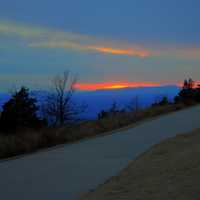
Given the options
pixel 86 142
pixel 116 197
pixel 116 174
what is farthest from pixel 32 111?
pixel 116 197

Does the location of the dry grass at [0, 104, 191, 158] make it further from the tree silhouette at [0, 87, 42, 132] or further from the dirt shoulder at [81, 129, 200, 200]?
the tree silhouette at [0, 87, 42, 132]

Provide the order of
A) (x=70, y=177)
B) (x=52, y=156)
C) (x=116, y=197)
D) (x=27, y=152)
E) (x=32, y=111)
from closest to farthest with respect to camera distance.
A: (x=116, y=197)
(x=70, y=177)
(x=52, y=156)
(x=27, y=152)
(x=32, y=111)

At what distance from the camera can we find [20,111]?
33031 mm

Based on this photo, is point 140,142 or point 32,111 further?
point 32,111

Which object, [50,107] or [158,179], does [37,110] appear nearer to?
[50,107]

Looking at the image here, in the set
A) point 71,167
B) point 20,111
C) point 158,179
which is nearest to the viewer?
point 158,179

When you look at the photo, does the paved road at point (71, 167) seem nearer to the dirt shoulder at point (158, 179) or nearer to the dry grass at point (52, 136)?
the dirt shoulder at point (158, 179)

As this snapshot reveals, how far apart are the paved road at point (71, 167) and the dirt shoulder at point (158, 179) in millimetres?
386

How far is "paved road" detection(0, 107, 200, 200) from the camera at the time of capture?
791 cm

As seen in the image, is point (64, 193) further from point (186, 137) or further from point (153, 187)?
point (186, 137)

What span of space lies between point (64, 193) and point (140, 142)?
21.0 feet

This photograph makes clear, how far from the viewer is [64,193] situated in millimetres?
7730

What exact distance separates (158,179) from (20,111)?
25850mm

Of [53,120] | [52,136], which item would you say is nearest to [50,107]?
[53,120]
